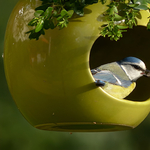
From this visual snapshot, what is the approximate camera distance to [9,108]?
3463 mm

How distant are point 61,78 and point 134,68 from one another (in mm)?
573

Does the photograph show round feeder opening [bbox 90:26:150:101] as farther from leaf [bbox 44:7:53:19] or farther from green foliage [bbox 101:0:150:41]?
leaf [bbox 44:7:53:19]

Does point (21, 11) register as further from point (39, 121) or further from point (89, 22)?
point (39, 121)

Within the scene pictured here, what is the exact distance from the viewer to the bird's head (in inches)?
73.5

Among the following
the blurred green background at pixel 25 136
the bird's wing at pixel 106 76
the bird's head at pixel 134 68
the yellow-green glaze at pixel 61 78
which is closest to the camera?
the yellow-green glaze at pixel 61 78

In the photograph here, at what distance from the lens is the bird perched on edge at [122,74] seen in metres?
1.77

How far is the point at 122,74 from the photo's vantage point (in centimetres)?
190

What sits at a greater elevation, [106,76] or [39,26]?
[39,26]

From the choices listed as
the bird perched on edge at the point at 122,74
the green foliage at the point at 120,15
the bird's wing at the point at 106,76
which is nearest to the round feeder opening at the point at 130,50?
the bird perched on edge at the point at 122,74

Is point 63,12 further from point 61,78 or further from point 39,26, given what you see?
point 61,78

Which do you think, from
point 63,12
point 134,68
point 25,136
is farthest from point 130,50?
point 25,136

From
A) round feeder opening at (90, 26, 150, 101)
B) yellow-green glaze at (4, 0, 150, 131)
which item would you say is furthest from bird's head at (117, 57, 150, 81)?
yellow-green glaze at (4, 0, 150, 131)

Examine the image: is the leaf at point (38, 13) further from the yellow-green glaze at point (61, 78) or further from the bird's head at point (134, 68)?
the bird's head at point (134, 68)

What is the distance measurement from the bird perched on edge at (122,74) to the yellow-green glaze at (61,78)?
176mm
